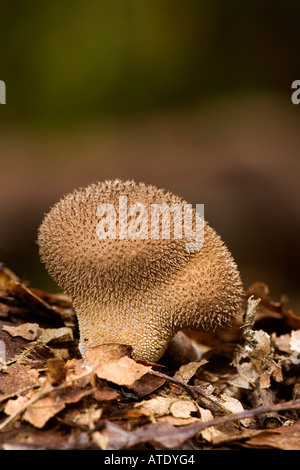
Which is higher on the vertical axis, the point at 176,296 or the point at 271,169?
the point at 271,169

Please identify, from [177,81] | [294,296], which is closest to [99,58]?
[177,81]

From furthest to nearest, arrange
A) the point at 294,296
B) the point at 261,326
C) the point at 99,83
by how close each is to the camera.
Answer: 1. the point at 99,83
2. the point at 294,296
3. the point at 261,326

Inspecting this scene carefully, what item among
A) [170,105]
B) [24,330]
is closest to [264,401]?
[24,330]

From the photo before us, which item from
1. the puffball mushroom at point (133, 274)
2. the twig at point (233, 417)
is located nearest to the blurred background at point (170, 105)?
the puffball mushroom at point (133, 274)

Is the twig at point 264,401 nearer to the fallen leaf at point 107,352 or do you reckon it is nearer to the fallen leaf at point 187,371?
the fallen leaf at point 187,371

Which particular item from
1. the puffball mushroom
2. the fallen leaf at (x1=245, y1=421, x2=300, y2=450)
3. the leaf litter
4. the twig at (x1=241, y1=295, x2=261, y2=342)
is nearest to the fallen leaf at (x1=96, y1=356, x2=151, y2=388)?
the leaf litter

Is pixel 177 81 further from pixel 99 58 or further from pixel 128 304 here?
pixel 128 304

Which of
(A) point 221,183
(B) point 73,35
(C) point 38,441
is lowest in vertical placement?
(C) point 38,441

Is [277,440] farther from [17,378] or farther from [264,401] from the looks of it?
[17,378]
